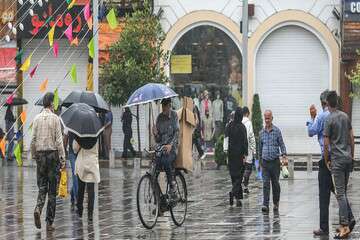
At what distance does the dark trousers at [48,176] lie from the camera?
52.4 feet

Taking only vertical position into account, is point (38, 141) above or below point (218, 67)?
below

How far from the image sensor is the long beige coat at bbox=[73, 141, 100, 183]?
17.3 m

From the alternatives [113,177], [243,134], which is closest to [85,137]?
[243,134]

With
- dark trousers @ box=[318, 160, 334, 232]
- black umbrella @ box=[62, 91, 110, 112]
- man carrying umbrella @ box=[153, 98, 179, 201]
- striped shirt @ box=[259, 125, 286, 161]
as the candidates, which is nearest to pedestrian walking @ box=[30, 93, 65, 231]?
man carrying umbrella @ box=[153, 98, 179, 201]

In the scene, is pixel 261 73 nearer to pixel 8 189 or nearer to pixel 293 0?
pixel 293 0

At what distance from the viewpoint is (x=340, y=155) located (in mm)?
14484

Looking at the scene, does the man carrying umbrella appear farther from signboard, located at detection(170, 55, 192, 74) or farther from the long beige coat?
signboard, located at detection(170, 55, 192, 74)

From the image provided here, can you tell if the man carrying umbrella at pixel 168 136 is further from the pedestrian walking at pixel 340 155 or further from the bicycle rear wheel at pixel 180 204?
the pedestrian walking at pixel 340 155

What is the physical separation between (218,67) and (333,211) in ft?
63.3

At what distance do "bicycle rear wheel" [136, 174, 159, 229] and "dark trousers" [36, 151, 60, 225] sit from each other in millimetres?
1471

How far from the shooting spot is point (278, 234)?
1522 centimetres

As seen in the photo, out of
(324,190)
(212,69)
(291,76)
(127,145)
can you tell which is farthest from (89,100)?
(291,76)

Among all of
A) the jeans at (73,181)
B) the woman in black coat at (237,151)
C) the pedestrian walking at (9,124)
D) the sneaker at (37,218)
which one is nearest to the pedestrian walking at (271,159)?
the woman in black coat at (237,151)

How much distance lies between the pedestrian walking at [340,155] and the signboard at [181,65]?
23.0 m
